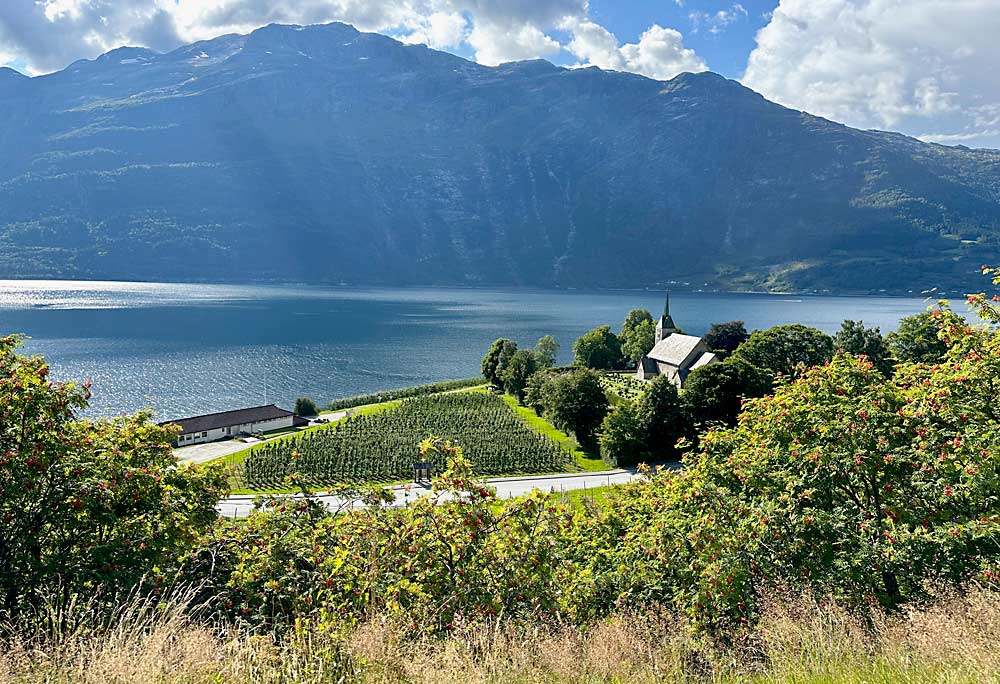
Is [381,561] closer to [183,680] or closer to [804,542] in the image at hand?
[183,680]

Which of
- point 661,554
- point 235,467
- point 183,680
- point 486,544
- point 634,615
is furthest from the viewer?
point 235,467

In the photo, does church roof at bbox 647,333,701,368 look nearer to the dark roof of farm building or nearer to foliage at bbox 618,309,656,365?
foliage at bbox 618,309,656,365

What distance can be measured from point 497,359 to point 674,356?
20738 mm

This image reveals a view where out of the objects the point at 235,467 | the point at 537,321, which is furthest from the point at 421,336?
the point at 235,467

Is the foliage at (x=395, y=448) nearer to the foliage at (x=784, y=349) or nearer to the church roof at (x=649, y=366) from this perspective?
the church roof at (x=649, y=366)

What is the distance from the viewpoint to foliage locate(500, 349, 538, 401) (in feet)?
216

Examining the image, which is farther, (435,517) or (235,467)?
(235,467)

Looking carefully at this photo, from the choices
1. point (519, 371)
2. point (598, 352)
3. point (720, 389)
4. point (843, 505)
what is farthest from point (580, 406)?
point (598, 352)

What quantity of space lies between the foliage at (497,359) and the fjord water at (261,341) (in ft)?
43.8

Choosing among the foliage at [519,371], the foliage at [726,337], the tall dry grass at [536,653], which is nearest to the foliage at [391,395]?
the foliage at [519,371]

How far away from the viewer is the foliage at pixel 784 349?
181ft

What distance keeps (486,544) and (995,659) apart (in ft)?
18.6

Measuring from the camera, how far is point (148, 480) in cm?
850

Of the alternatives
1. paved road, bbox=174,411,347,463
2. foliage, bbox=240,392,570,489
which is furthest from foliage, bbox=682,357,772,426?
paved road, bbox=174,411,347,463
